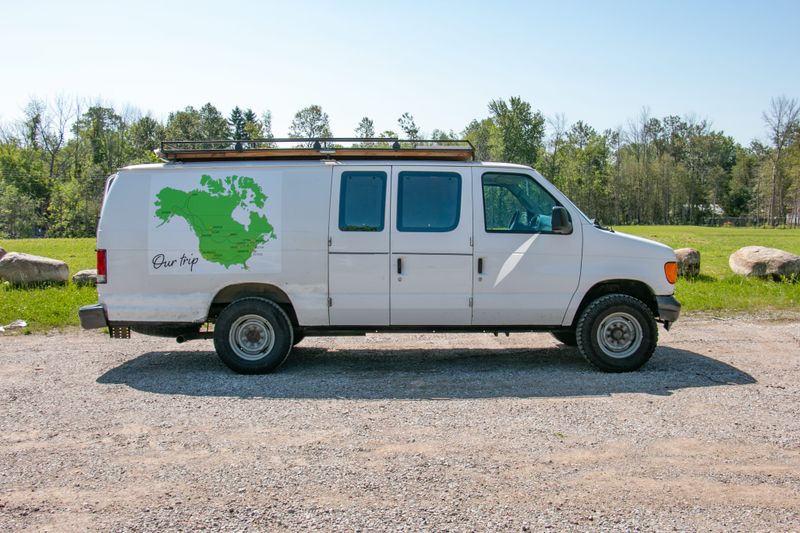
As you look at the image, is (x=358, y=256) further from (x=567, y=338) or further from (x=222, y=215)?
(x=567, y=338)

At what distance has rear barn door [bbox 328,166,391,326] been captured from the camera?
7316mm

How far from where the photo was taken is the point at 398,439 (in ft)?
17.2

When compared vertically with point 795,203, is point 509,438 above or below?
below

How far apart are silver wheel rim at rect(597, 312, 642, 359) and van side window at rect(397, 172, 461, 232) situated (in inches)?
83.8

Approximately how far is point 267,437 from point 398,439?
3.55 ft

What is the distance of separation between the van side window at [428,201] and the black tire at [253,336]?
5.78ft

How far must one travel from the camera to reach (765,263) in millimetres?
14734

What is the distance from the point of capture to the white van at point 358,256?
7.33 metres


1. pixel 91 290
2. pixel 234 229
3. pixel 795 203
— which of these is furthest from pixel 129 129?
pixel 795 203

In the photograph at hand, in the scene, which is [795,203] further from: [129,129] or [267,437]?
[267,437]

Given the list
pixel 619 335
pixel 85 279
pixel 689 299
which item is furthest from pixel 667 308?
pixel 85 279

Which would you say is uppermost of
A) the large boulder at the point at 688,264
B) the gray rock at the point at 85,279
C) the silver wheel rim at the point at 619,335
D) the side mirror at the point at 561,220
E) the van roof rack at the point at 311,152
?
the van roof rack at the point at 311,152

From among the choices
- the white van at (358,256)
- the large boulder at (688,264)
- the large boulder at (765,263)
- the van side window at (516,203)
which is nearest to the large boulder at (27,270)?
the white van at (358,256)

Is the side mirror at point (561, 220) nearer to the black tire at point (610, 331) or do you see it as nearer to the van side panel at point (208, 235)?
the black tire at point (610, 331)
